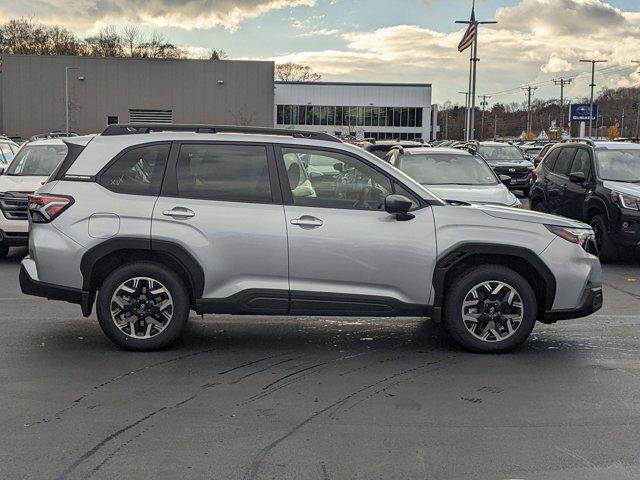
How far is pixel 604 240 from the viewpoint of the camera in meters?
11.4

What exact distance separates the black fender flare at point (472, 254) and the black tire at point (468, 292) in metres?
0.11

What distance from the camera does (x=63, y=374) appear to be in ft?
18.2

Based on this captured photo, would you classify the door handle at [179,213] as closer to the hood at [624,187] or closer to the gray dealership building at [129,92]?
the hood at [624,187]

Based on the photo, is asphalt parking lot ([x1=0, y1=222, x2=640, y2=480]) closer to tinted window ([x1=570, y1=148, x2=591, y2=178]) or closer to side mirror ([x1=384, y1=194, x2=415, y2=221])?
side mirror ([x1=384, y1=194, x2=415, y2=221])

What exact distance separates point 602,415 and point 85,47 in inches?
3911

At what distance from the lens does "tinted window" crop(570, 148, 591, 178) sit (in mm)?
12166

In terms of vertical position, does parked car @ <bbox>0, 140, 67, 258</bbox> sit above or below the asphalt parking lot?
above

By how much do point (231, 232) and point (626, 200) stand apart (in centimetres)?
734

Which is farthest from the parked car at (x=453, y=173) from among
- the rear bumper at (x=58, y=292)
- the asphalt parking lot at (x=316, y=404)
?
the rear bumper at (x=58, y=292)

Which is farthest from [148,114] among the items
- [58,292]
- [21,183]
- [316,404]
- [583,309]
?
[316,404]

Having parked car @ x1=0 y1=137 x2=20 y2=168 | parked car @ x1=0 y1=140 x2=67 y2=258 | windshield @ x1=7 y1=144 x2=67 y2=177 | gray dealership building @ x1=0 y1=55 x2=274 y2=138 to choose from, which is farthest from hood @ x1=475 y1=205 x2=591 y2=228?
gray dealership building @ x1=0 y1=55 x2=274 y2=138

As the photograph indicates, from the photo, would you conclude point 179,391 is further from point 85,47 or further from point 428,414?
point 85,47

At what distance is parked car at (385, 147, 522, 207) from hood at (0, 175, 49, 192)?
5948mm

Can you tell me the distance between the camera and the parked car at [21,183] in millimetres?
10992
